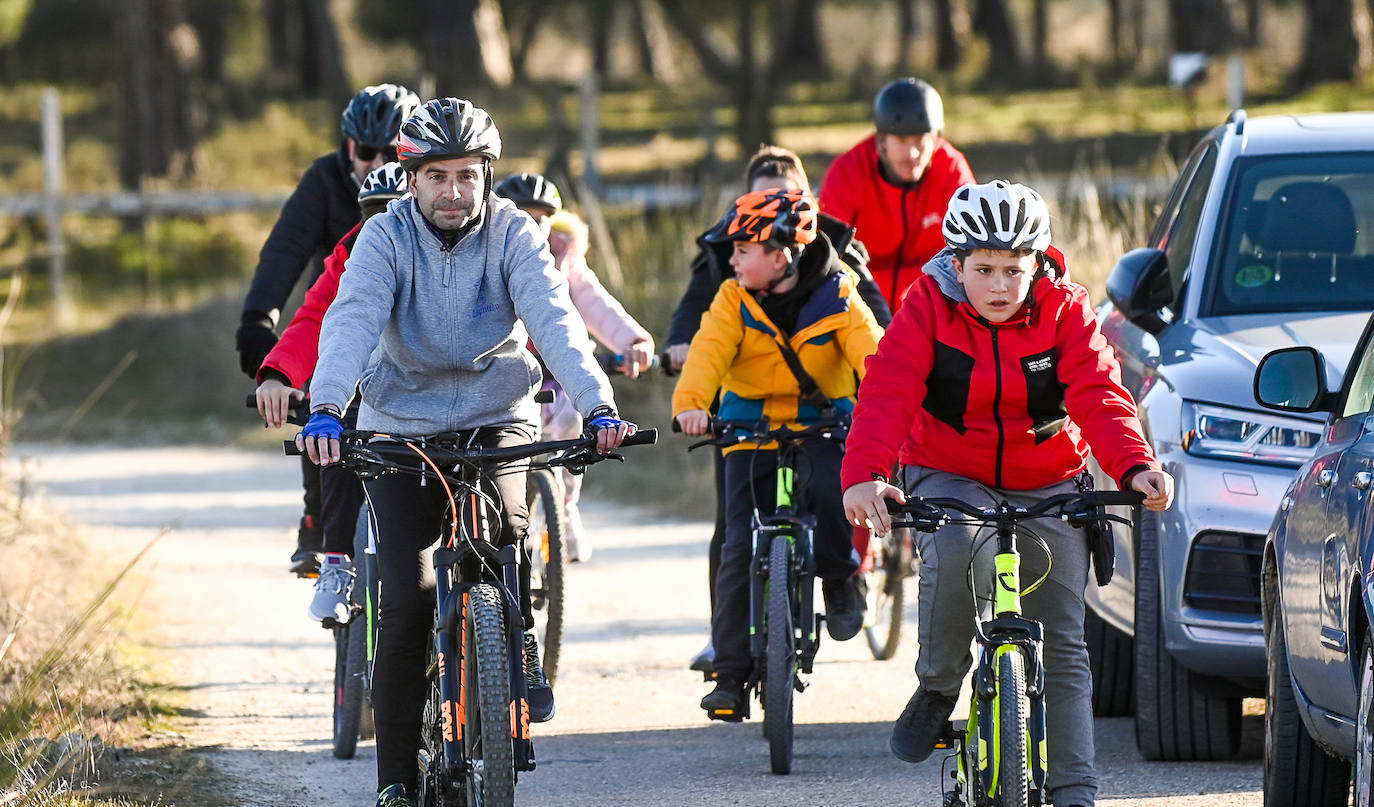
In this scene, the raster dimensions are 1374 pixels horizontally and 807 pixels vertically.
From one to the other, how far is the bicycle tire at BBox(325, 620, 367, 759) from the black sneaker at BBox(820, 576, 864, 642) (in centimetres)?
159

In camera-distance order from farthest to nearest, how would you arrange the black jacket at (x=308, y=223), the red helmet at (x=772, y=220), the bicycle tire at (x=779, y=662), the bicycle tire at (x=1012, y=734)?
the black jacket at (x=308, y=223) < the red helmet at (x=772, y=220) < the bicycle tire at (x=779, y=662) < the bicycle tire at (x=1012, y=734)

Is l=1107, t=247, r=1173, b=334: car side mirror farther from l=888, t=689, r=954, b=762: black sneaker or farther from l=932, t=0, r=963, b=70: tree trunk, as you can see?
l=932, t=0, r=963, b=70: tree trunk

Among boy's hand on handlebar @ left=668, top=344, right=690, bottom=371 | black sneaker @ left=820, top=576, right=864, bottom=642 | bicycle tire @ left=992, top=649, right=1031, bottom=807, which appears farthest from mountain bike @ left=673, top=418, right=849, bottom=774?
bicycle tire @ left=992, top=649, right=1031, bottom=807

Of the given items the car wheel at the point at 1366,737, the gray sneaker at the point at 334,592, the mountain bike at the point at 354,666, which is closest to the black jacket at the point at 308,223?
the gray sneaker at the point at 334,592

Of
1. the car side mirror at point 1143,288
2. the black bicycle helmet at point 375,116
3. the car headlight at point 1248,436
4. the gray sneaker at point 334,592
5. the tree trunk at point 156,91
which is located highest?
the tree trunk at point 156,91

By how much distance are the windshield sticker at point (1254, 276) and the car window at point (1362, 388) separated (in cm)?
184

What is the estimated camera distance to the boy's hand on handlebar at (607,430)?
17.0ft

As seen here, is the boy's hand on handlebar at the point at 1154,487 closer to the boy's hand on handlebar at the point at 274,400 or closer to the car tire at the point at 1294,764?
the car tire at the point at 1294,764

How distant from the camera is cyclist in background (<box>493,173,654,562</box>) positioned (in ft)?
26.1

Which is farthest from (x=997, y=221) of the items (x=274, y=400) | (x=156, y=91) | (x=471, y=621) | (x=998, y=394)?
(x=156, y=91)

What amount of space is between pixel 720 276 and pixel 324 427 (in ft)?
9.70

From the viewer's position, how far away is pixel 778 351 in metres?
7.33

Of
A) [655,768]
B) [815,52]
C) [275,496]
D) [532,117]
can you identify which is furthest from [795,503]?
[815,52]

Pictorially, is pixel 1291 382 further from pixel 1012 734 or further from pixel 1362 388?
pixel 1012 734
